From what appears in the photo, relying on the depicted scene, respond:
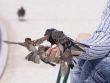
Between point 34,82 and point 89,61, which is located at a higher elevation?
point 89,61

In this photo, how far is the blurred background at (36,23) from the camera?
170cm

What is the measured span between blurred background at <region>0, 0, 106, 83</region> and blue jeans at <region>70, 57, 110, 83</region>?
1.23 m

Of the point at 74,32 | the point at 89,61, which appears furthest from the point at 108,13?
the point at 74,32

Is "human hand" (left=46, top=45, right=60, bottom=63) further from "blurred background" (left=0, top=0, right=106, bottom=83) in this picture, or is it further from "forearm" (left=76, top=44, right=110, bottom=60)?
A: "blurred background" (left=0, top=0, right=106, bottom=83)

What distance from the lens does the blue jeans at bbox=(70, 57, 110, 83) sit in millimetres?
427

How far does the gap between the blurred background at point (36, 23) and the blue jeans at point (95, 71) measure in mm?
1226

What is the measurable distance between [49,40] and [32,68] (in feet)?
4.36

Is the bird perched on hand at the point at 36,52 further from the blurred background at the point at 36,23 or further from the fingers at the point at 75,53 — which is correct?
the blurred background at the point at 36,23

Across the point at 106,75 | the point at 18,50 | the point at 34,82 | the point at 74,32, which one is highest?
the point at 106,75

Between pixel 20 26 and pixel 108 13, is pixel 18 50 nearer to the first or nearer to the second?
pixel 20 26

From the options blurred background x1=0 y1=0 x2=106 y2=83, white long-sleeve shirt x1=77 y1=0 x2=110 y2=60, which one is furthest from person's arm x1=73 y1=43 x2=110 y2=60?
blurred background x1=0 y1=0 x2=106 y2=83

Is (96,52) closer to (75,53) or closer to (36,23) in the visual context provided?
(75,53)

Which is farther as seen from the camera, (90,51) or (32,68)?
(32,68)

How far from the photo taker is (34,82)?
67.4 inches
